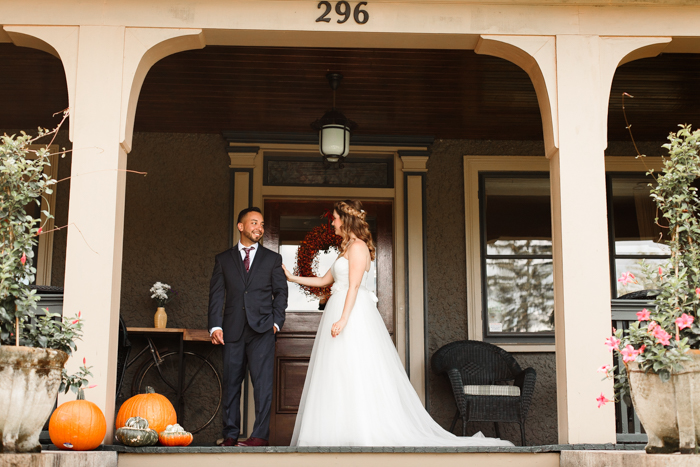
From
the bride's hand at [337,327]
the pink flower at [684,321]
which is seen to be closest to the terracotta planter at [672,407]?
the pink flower at [684,321]

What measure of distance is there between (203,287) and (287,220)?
1034mm

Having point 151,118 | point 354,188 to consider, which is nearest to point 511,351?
point 354,188

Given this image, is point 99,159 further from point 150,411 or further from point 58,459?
point 58,459

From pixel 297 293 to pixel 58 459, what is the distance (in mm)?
3949

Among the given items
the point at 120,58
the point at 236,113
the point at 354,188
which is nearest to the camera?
the point at 120,58

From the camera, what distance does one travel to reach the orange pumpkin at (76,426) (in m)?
3.58

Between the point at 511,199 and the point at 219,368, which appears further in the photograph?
the point at 511,199

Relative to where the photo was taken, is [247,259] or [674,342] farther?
[247,259]

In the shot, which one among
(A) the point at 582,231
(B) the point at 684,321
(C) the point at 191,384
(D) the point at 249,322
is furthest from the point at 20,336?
(C) the point at 191,384

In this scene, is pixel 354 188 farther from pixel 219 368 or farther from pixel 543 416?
pixel 543 416

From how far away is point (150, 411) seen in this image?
436 centimetres

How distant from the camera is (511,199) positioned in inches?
279

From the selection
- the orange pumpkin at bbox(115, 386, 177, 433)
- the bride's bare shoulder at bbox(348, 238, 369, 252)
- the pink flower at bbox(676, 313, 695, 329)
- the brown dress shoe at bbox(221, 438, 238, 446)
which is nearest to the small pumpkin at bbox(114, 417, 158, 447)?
the orange pumpkin at bbox(115, 386, 177, 433)

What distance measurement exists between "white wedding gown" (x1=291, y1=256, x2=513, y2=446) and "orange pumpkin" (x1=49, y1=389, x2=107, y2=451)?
137 centimetres
